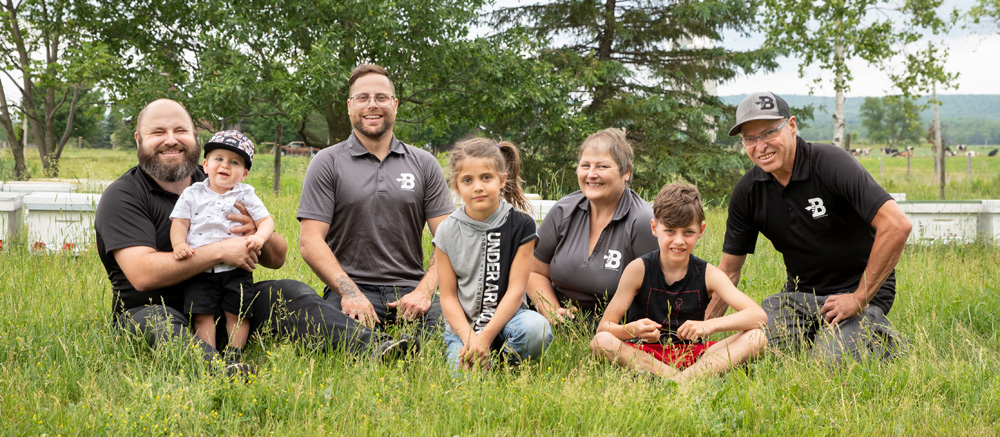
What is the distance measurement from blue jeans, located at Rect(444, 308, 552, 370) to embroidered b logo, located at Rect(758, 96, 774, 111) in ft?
5.69

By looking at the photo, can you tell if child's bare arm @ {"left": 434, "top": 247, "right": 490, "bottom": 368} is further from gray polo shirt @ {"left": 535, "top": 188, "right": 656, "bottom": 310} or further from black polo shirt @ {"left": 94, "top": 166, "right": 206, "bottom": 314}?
black polo shirt @ {"left": 94, "top": 166, "right": 206, "bottom": 314}

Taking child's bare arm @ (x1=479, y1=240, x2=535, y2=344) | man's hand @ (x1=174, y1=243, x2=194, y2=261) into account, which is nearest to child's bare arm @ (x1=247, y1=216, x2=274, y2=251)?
man's hand @ (x1=174, y1=243, x2=194, y2=261)

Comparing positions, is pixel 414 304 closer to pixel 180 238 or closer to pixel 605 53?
pixel 180 238

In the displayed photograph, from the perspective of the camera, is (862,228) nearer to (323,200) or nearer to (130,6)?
(323,200)

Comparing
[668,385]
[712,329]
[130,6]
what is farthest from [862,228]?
[130,6]

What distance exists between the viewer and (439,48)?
44.4 ft

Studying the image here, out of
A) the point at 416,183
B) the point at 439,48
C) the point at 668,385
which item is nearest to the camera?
the point at 668,385

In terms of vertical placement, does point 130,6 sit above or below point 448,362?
above

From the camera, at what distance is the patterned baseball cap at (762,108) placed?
386 centimetres

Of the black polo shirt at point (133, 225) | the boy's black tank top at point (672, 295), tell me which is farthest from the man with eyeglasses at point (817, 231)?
the black polo shirt at point (133, 225)

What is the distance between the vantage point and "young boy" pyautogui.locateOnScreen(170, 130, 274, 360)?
12.1 ft

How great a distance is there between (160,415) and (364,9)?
10.7 m

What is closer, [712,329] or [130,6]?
[712,329]

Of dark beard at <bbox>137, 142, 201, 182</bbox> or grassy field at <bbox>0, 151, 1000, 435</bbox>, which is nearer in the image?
grassy field at <bbox>0, 151, 1000, 435</bbox>
